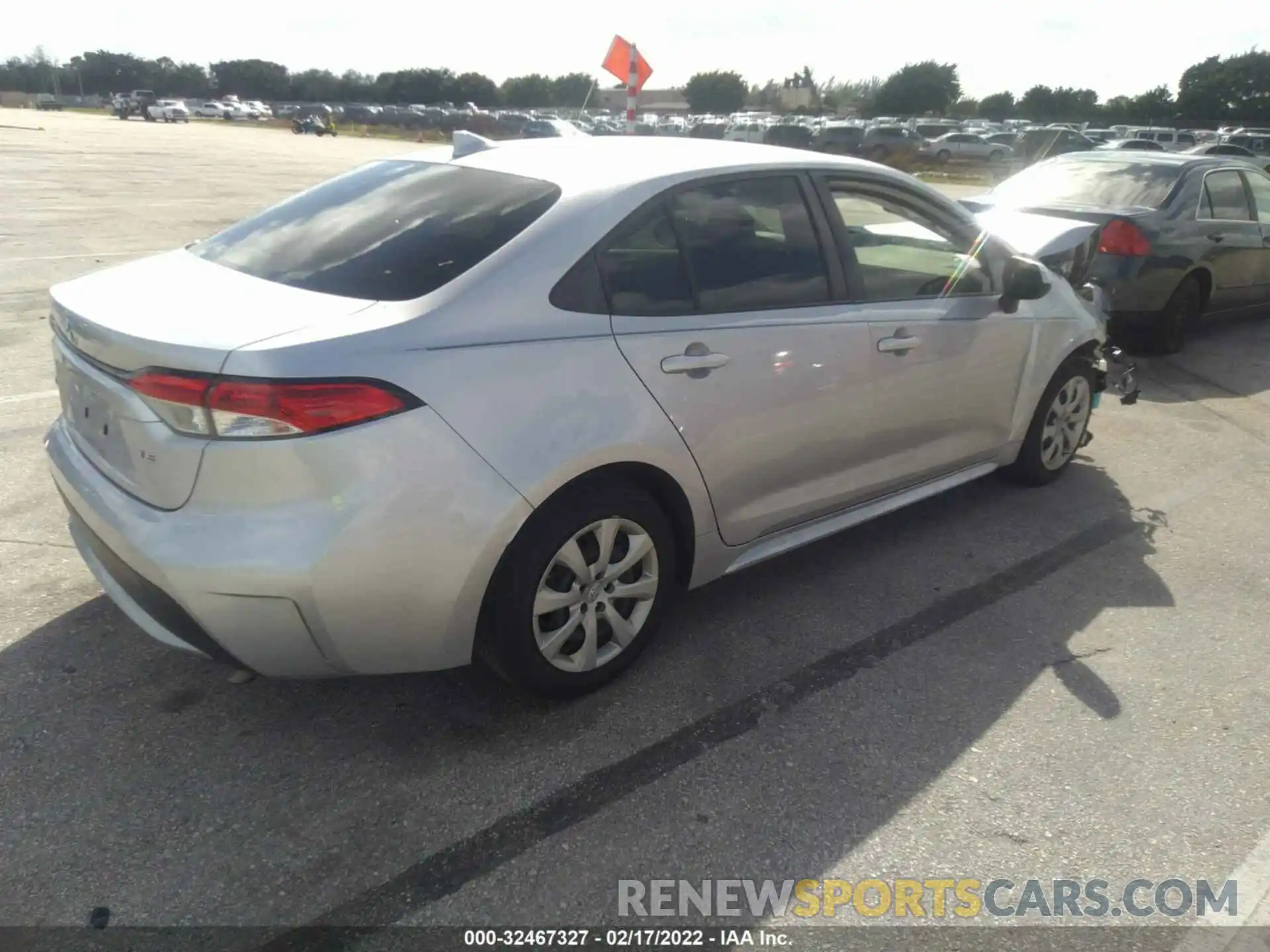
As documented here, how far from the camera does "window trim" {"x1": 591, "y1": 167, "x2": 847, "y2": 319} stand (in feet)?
10.0

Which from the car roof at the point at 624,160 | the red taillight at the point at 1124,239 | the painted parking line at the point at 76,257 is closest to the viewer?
→ the car roof at the point at 624,160

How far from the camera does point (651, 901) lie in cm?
243

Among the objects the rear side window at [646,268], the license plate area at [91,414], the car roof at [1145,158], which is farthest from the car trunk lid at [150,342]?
the car roof at [1145,158]

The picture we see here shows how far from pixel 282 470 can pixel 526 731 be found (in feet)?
3.71

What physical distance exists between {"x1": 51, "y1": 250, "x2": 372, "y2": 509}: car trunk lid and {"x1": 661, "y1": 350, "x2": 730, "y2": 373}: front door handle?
0.92 m

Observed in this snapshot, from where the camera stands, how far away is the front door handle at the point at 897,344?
149 inches

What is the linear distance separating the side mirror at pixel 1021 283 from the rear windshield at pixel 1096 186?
4.39 metres

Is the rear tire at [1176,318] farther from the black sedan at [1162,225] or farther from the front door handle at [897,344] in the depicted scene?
the front door handle at [897,344]

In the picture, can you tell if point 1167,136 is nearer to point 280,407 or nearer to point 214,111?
point 280,407

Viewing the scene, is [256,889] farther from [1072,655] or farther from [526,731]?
[1072,655]

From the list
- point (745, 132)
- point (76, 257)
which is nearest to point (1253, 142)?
point (745, 132)

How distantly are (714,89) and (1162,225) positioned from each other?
325 ft

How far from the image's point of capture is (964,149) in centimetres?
4072

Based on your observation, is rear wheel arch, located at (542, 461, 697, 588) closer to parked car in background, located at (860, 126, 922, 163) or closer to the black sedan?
the black sedan
